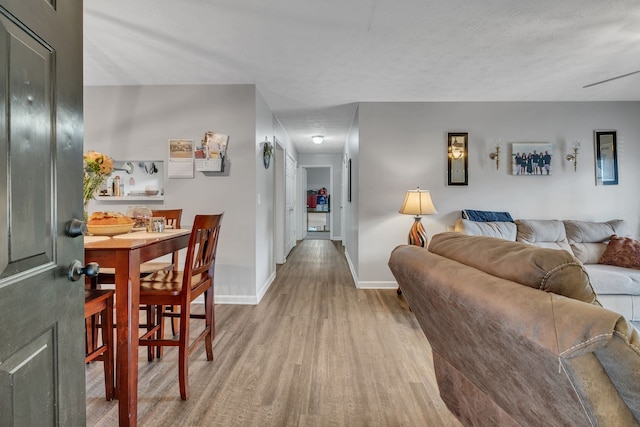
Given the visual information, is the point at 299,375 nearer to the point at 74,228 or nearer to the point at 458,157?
the point at 74,228

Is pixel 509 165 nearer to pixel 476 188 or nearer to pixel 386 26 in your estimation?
pixel 476 188

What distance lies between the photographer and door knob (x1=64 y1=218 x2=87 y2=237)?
2.82 ft

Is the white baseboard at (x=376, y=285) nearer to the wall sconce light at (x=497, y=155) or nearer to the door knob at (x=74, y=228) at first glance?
the wall sconce light at (x=497, y=155)

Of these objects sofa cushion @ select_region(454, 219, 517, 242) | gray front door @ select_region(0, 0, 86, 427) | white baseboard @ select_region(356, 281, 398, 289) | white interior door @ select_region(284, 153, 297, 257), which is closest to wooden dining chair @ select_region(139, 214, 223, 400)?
gray front door @ select_region(0, 0, 86, 427)

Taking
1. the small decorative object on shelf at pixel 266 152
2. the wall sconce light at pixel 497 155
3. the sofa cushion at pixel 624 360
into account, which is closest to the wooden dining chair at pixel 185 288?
the sofa cushion at pixel 624 360

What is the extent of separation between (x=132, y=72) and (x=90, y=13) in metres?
0.99

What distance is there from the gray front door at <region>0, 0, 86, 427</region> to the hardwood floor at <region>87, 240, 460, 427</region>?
0.87 meters

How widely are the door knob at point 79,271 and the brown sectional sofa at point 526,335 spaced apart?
1037 mm

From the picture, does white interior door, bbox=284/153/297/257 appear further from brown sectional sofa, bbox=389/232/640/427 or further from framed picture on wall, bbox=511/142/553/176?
brown sectional sofa, bbox=389/232/640/427

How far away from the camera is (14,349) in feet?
2.20

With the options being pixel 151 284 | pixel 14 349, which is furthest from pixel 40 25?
pixel 151 284

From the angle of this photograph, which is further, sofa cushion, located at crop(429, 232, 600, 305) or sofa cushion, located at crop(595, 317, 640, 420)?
sofa cushion, located at crop(429, 232, 600, 305)

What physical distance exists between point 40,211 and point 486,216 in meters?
3.97

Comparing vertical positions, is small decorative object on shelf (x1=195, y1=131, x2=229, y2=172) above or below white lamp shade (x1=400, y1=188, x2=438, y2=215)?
above
